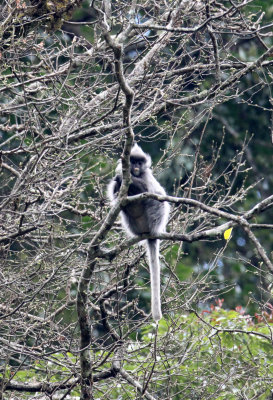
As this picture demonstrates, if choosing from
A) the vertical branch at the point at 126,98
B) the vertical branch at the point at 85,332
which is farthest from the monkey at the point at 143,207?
the vertical branch at the point at 126,98

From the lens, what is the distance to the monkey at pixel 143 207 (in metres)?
5.70

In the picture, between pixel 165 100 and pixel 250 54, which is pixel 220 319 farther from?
pixel 250 54

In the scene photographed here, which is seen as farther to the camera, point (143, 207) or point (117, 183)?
point (143, 207)

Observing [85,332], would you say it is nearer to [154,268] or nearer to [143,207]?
[154,268]

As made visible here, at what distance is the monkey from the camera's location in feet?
18.7

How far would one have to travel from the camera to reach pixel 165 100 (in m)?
5.25

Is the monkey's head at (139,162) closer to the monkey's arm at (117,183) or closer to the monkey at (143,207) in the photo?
the monkey at (143,207)

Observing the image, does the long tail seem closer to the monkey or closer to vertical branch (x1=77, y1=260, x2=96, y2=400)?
the monkey

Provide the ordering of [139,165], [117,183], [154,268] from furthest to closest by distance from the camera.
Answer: [139,165] < [117,183] < [154,268]

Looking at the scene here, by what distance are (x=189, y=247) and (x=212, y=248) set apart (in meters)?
0.46

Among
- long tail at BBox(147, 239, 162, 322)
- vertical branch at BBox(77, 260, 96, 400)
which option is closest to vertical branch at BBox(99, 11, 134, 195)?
vertical branch at BBox(77, 260, 96, 400)

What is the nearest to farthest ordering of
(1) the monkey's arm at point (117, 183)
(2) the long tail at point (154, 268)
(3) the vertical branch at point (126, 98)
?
(3) the vertical branch at point (126, 98)
(2) the long tail at point (154, 268)
(1) the monkey's arm at point (117, 183)

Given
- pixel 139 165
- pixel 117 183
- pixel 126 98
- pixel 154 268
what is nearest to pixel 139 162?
pixel 139 165

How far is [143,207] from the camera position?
605 cm
